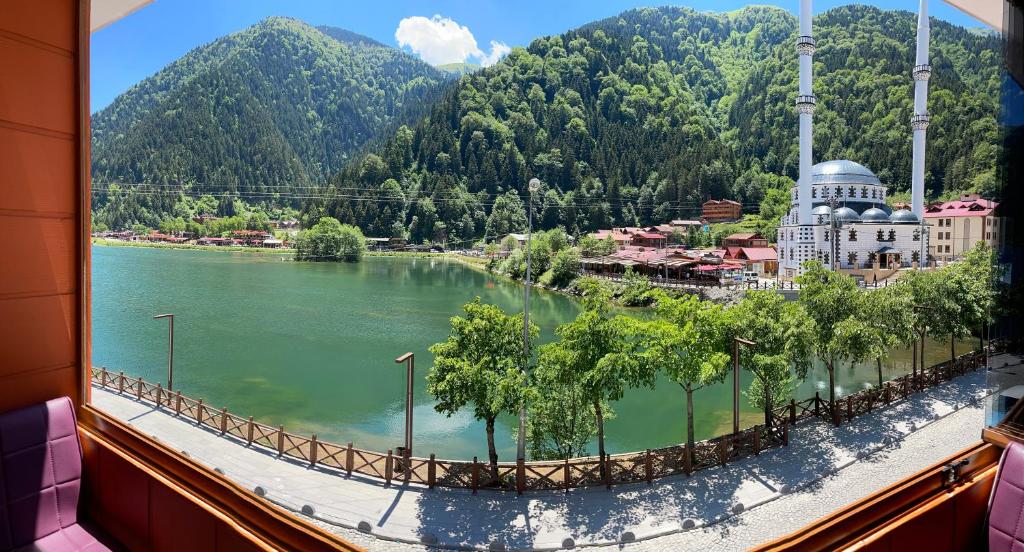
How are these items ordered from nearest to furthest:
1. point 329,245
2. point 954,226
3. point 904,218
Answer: point 954,226 < point 904,218 < point 329,245

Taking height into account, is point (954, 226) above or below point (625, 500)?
above

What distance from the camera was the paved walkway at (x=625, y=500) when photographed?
15.1 ft

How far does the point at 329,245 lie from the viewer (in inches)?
1658

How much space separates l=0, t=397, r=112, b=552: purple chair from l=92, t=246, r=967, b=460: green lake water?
7.05 m

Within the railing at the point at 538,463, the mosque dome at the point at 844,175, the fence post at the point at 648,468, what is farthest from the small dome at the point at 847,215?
the fence post at the point at 648,468

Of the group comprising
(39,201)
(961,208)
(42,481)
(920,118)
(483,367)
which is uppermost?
(920,118)

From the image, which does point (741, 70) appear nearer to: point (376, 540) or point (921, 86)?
point (921, 86)

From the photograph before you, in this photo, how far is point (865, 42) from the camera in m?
44.0

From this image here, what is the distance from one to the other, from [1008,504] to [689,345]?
5.46m

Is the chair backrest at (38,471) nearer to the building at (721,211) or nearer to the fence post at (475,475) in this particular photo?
the fence post at (475,475)

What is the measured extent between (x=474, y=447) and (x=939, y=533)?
7944 millimetres

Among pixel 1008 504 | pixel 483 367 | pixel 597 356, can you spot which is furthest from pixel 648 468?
pixel 1008 504

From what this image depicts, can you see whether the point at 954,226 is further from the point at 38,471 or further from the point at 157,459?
the point at 38,471

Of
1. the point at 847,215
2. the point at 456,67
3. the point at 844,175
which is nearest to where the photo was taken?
the point at 847,215
